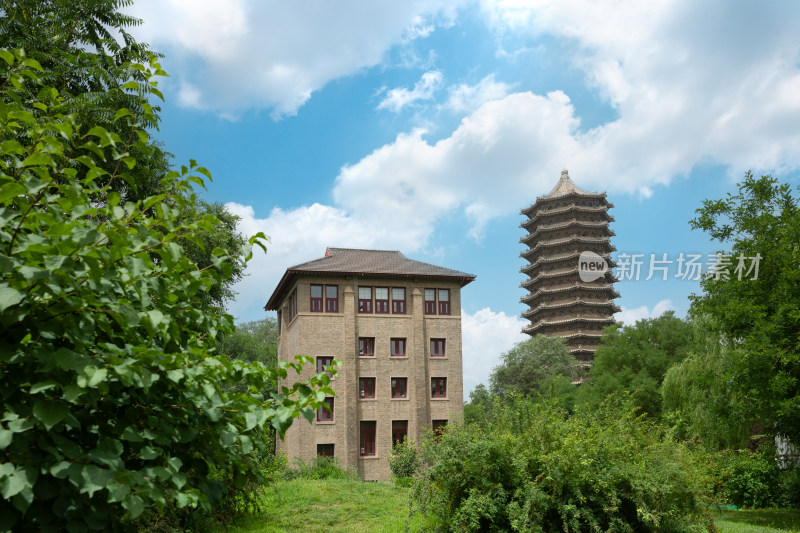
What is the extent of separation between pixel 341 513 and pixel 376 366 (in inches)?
789

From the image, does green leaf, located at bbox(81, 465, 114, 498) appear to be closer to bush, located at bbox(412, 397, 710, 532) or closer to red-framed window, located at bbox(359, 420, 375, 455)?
bush, located at bbox(412, 397, 710, 532)

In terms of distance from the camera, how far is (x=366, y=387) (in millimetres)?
35156

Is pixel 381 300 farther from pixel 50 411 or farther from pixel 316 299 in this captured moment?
pixel 50 411

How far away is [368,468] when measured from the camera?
33750 millimetres

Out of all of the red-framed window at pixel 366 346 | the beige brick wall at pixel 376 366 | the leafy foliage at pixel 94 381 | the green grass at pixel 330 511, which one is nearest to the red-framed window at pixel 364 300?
the beige brick wall at pixel 376 366

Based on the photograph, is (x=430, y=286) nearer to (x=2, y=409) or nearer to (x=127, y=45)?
(x=127, y=45)

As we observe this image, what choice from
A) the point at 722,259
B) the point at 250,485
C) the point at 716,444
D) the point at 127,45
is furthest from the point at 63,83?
the point at 716,444

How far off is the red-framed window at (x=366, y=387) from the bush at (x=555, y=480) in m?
23.2

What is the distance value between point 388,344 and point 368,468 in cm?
685

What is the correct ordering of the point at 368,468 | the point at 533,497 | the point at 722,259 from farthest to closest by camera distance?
the point at 368,468 < the point at 722,259 < the point at 533,497

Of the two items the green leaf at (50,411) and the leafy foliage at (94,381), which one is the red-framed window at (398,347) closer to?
the leafy foliage at (94,381)

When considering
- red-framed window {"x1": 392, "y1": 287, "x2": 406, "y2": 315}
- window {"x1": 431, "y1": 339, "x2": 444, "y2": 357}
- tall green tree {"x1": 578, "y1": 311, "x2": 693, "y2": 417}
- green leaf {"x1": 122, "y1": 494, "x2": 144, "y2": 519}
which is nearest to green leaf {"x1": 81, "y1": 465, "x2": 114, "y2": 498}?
green leaf {"x1": 122, "y1": 494, "x2": 144, "y2": 519}

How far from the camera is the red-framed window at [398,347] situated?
35.8 meters

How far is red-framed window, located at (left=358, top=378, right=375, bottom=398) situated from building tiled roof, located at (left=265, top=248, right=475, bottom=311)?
5.97 metres
